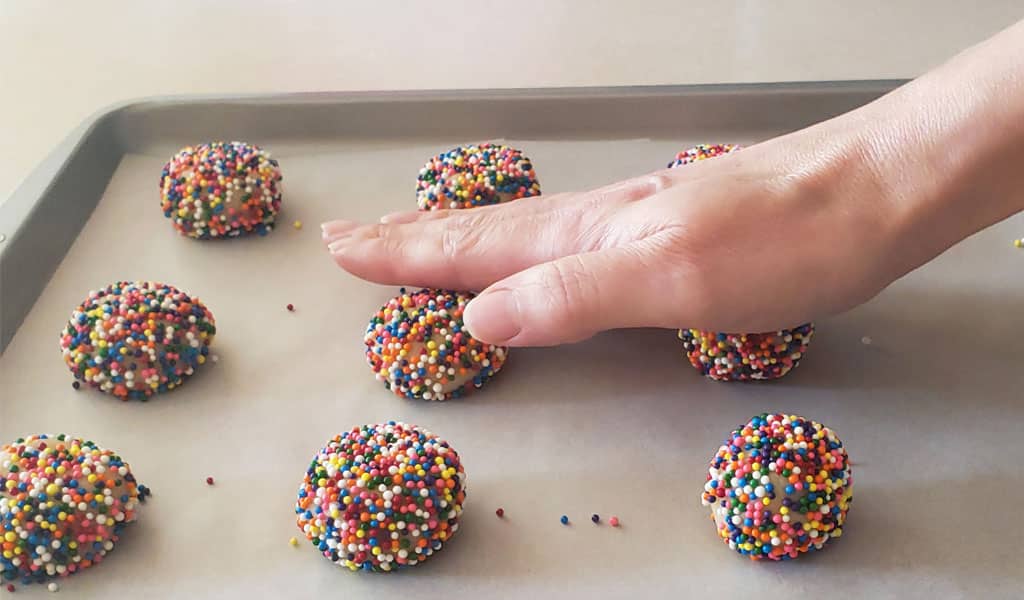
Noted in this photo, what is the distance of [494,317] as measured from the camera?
0.92 m

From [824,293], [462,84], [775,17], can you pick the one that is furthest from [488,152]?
[775,17]

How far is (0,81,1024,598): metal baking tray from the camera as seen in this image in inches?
33.2

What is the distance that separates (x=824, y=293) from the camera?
36.9 inches

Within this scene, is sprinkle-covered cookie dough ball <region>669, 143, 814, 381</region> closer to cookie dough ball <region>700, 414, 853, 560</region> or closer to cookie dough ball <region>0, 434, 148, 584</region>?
cookie dough ball <region>700, 414, 853, 560</region>

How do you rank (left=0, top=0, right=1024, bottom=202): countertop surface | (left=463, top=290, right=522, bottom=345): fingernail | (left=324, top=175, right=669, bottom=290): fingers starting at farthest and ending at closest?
(left=0, top=0, right=1024, bottom=202): countertop surface → (left=324, top=175, right=669, bottom=290): fingers → (left=463, top=290, right=522, bottom=345): fingernail

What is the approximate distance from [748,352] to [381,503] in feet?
Answer: 1.31

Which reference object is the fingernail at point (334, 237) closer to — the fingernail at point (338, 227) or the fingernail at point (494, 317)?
the fingernail at point (338, 227)

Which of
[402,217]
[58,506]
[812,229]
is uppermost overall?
[812,229]

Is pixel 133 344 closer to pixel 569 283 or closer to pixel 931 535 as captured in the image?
pixel 569 283

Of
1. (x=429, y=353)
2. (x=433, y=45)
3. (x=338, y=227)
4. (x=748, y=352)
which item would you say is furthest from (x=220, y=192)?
(x=433, y=45)

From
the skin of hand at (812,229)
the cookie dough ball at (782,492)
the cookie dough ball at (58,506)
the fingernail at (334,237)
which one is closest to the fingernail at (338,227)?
the fingernail at (334,237)

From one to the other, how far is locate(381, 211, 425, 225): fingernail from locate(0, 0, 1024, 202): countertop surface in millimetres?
683

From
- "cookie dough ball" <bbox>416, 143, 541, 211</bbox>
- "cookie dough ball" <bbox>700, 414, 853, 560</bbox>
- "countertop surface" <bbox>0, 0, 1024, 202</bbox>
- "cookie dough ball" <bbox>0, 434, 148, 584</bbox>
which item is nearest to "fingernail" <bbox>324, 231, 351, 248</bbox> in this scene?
"cookie dough ball" <bbox>416, 143, 541, 211</bbox>

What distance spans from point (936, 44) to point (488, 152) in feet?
3.39
